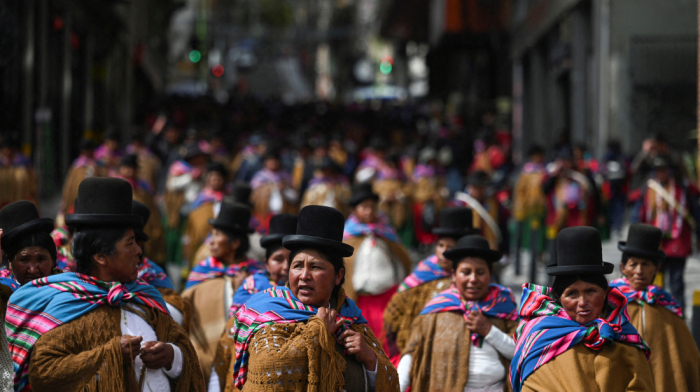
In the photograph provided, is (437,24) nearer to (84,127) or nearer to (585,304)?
(84,127)

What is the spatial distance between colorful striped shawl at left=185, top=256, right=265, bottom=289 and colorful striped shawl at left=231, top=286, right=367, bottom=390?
218 centimetres

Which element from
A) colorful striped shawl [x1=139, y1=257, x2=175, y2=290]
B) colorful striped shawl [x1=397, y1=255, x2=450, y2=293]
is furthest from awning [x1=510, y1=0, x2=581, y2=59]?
colorful striped shawl [x1=139, y1=257, x2=175, y2=290]

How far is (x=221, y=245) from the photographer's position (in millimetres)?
6492

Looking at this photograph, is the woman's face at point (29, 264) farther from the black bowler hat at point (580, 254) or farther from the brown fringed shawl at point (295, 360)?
the black bowler hat at point (580, 254)

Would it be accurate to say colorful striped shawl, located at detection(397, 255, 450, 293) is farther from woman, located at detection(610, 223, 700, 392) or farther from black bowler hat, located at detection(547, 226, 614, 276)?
black bowler hat, located at detection(547, 226, 614, 276)

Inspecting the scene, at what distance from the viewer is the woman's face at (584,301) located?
4.32 meters

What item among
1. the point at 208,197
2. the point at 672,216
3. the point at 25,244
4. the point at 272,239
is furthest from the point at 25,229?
the point at 672,216

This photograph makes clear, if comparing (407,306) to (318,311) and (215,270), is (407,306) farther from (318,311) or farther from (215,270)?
(318,311)

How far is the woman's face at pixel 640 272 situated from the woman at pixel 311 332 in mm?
2219

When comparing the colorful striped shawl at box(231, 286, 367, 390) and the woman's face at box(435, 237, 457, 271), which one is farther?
the woman's face at box(435, 237, 457, 271)

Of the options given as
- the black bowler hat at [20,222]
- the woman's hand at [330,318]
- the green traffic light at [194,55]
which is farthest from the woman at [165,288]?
the green traffic light at [194,55]

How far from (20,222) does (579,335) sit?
3.01 metres

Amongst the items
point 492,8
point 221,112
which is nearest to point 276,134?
point 221,112

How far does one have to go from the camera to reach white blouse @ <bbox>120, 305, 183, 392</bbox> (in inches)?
161
